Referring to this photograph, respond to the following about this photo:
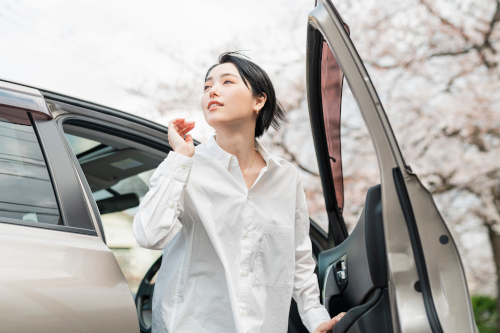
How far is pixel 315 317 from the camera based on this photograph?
138cm

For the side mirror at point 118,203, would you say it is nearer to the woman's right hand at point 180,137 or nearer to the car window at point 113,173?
the car window at point 113,173

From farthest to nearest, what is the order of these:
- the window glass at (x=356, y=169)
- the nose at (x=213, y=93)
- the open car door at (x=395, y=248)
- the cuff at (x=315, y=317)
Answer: the window glass at (x=356, y=169) → the nose at (x=213, y=93) → the cuff at (x=315, y=317) → the open car door at (x=395, y=248)

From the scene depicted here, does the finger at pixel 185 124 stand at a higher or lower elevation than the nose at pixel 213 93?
lower

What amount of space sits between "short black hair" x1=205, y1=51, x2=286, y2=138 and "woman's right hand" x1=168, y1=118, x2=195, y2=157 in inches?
13.0

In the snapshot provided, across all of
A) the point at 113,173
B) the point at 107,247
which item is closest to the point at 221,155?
the point at 107,247

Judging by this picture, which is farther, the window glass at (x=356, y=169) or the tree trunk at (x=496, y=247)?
the window glass at (x=356, y=169)

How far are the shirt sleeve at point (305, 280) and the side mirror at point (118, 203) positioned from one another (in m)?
1.33

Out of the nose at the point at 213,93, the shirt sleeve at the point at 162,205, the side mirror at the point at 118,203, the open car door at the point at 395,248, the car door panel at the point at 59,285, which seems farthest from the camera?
the side mirror at the point at 118,203

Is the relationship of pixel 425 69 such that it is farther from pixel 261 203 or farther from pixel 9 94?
pixel 9 94

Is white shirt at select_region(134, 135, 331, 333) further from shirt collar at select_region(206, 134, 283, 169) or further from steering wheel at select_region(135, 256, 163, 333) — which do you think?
steering wheel at select_region(135, 256, 163, 333)

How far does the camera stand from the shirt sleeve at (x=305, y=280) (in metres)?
1.39

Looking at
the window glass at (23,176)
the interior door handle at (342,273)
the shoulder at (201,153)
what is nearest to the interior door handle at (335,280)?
the interior door handle at (342,273)

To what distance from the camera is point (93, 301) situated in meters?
0.95

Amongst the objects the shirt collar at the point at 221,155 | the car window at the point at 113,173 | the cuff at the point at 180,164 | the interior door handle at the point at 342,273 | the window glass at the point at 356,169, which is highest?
the window glass at the point at 356,169
